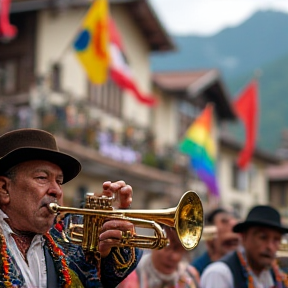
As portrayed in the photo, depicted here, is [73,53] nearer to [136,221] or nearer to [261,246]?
[261,246]

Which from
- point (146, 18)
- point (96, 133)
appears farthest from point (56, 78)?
point (146, 18)

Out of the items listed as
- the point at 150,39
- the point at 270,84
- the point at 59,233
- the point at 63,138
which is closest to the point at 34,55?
the point at 63,138

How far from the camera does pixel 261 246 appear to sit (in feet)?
22.6

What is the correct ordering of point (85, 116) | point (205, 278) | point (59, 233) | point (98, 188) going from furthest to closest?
point (98, 188) → point (85, 116) → point (205, 278) → point (59, 233)

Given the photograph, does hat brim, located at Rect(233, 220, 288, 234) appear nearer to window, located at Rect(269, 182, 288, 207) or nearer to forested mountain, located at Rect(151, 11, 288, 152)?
window, located at Rect(269, 182, 288, 207)

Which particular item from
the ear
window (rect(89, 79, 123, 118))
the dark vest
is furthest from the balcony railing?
the ear

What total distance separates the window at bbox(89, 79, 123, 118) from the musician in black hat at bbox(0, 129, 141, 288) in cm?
2063

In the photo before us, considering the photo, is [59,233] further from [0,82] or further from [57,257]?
[0,82]

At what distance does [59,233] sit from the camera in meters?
4.46

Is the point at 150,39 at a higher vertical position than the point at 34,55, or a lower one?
higher

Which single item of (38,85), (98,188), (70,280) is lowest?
(70,280)

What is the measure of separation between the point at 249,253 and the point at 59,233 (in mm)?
2822

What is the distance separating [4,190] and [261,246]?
324cm

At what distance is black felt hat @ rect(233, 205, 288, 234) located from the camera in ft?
22.6
